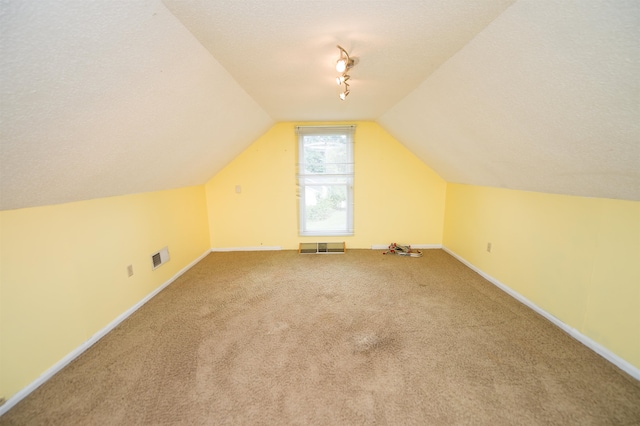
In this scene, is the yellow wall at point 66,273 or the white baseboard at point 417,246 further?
the white baseboard at point 417,246

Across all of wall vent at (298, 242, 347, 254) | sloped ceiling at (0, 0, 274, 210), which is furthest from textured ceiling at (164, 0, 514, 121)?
wall vent at (298, 242, 347, 254)

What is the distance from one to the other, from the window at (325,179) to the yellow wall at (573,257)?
1.96 meters

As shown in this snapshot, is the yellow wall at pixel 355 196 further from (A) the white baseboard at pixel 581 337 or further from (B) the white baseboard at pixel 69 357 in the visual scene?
(B) the white baseboard at pixel 69 357

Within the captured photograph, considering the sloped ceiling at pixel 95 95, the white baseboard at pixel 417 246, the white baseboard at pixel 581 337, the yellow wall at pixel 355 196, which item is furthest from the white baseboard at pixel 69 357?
the white baseboard at pixel 581 337

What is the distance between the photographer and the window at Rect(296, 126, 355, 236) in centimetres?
403

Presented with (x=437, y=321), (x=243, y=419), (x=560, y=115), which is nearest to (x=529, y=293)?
(x=437, y=321)

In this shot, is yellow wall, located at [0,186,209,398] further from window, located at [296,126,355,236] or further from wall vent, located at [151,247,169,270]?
window, located at [296,126,355,236]

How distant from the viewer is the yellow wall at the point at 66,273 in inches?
60.4

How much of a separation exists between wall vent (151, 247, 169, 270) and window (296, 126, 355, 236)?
6.58 ft

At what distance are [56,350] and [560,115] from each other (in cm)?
354

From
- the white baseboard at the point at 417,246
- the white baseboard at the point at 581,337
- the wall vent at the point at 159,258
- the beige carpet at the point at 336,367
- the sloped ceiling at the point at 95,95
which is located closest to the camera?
the sloped ceiling at the point at 95,95

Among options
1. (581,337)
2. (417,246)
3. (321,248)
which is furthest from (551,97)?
(321,248)

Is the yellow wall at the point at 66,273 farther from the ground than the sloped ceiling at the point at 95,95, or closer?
closer

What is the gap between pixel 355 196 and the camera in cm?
416
